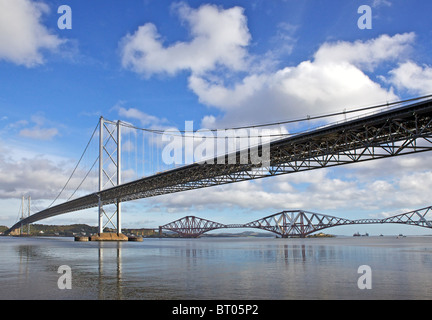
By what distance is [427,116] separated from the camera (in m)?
29.3

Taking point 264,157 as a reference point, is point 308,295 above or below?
below

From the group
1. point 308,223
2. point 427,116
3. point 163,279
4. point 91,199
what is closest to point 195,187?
point 91,199

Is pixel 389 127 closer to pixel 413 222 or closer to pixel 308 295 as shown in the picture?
pixel 308 295

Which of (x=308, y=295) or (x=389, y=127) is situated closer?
(x=308, y=295)

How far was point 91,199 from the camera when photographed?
298 ft
